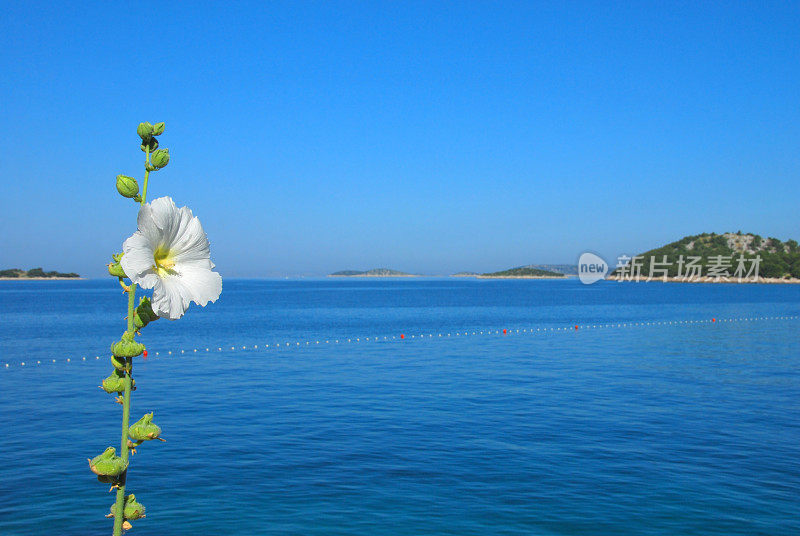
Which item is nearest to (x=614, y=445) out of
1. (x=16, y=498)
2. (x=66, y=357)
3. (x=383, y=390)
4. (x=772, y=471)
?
(x=772, y=471)

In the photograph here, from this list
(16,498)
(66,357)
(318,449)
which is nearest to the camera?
(16,498)

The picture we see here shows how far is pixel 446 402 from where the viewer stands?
31891 mm

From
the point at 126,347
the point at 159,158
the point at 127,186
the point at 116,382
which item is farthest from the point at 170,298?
the point at 159,158

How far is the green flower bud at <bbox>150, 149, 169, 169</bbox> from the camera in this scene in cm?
322

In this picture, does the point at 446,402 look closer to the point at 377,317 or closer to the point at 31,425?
the point at 31,425

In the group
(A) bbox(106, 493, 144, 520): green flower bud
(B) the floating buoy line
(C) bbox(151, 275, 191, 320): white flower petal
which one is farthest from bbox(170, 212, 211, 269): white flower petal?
(B) the floating buoy line

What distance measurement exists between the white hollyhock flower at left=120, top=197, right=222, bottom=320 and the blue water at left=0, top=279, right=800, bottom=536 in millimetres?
14329

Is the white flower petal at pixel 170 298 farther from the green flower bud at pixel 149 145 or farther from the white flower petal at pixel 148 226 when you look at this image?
the green flower bud at pixel 149 145

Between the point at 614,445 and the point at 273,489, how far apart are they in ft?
40.8

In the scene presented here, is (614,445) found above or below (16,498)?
above

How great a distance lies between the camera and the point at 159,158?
322cm

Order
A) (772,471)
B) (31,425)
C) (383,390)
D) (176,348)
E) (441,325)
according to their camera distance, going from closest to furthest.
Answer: (772,471) < (31,425) < (383,390) < (176,348) < (441,325)

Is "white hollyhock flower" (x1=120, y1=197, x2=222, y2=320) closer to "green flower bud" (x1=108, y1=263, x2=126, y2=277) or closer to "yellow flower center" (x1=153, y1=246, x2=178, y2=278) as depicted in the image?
"yellow flower center" (x1=153, y1=246, x2=178, y2=278)

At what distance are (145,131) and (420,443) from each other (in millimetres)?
22012
